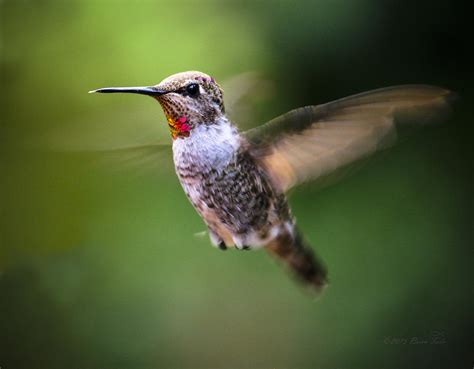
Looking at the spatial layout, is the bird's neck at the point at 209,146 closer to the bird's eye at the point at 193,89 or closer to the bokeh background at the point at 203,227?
the bird's eye at the point at 193,89

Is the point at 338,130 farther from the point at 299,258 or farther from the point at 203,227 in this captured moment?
the point at 203,227

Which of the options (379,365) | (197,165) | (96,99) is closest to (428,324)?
(379,365)

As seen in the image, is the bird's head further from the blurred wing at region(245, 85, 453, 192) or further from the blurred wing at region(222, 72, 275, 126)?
the blurred wing at region(222, 72, 275, 126)

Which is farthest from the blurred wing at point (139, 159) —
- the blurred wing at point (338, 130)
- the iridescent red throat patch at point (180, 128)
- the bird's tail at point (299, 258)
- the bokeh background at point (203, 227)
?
the bokeh background at point (203, 227)

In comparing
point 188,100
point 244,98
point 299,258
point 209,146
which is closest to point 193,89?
point 188,100

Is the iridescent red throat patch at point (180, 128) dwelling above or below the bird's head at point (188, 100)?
below

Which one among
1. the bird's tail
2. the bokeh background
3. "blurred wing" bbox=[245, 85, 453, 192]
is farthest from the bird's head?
the bokeh background
